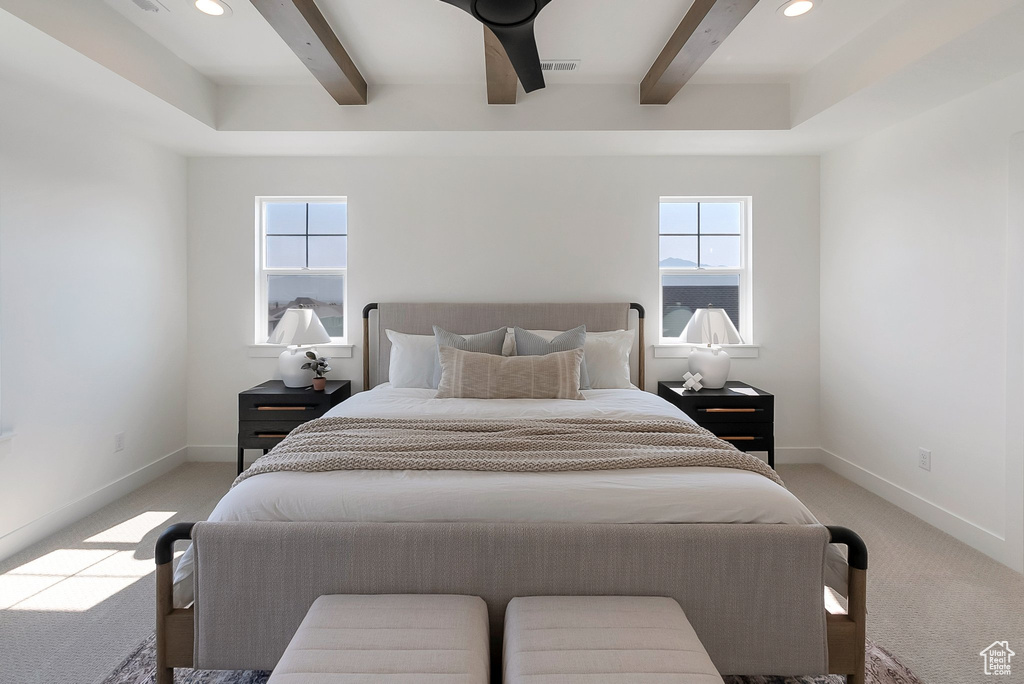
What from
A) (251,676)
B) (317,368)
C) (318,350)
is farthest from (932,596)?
(318,350)

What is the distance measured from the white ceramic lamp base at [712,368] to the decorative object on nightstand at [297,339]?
274 centimetres

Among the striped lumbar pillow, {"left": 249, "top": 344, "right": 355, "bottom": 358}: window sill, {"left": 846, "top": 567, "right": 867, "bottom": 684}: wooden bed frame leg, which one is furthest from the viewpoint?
{"left": 249, "top": 344, "right": 355, "bottom": 358}: window sill

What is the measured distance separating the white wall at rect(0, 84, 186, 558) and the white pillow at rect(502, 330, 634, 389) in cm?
251

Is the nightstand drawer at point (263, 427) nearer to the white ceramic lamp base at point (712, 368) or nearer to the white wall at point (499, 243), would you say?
the white wall at point (499, 243)

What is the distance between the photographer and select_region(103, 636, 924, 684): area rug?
1.78 meters

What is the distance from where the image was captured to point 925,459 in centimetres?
314

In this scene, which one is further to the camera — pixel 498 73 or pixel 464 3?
pixel 498 73

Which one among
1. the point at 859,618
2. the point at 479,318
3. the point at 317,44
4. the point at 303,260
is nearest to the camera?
the point at 859,618

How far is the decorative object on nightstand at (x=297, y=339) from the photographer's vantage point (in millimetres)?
3738

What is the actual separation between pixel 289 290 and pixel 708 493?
3601 millimetres

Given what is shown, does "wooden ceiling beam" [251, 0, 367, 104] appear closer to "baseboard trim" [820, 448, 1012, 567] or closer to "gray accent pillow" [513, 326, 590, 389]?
"gray accent pillow" [513, 326, 590, 389]

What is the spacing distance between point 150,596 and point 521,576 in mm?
1800

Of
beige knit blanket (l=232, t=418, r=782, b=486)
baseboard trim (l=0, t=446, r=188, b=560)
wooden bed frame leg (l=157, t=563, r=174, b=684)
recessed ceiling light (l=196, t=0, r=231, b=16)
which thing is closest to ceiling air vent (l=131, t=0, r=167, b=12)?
recessed ceiling light (l=196, t=0, r=231, b=16)

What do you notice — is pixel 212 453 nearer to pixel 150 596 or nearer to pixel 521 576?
pixel 150 596
